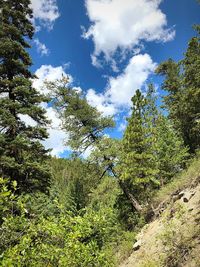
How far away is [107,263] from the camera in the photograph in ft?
21.8

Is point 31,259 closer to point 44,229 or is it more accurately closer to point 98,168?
point 44,229

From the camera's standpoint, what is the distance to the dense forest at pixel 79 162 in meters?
6.17

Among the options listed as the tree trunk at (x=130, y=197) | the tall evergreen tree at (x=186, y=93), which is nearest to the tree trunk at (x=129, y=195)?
the tree trunk at (x=130, y=197)

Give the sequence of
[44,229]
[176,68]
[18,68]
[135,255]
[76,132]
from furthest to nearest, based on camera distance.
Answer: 1. [176,68]
2. [76,132]
3. [18,68]
4. [135,255]
5. [44,229]

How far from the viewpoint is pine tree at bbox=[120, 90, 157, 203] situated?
2055cm

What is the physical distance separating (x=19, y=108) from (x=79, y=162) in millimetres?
9583

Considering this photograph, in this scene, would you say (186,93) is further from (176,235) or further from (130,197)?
(176,235)

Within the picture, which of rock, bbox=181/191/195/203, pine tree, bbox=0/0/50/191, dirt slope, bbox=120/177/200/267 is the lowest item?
dirt slope, bbox=120/177/200/267

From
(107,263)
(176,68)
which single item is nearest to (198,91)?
(176,68)

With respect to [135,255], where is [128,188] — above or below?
above

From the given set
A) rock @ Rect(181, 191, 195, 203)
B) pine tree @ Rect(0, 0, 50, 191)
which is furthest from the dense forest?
rock @ Rect(181, 191, 195, 203)

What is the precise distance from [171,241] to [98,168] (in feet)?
42.7

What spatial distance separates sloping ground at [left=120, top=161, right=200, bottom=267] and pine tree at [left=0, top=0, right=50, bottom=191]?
20.4 feet

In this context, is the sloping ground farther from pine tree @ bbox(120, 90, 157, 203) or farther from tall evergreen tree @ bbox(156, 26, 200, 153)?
tall evergreen tree @ bbox(156, 26, 200, 153)
